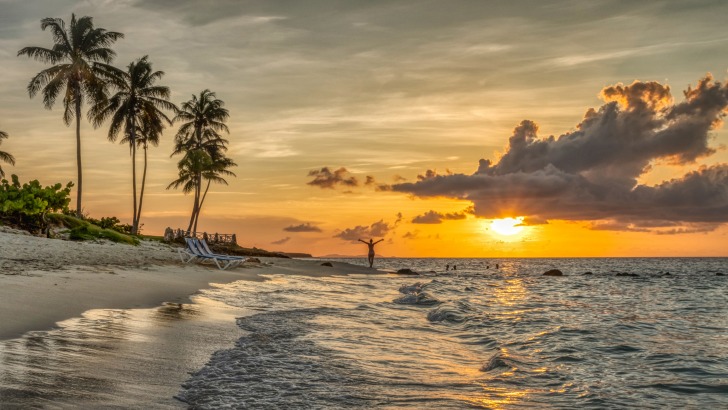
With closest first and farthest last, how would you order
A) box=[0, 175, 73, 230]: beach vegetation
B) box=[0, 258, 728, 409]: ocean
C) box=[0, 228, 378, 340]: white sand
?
box=[0, 258, 728, 409]: ocean → box=[0, 228, 378, 340]: white sand → box=[0, 175, 73, 230]: beach vegetation

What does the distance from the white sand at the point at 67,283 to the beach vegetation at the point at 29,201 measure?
23.0 ft

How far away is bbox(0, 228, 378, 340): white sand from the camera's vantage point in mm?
9377

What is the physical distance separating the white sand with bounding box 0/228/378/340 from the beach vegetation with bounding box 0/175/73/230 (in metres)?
7.02

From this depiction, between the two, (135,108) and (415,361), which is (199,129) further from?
(415,361)

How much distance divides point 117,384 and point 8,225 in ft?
96.4

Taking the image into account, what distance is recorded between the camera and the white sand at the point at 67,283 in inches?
369

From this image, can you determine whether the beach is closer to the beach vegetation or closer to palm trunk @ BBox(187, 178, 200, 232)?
the beach vegetation

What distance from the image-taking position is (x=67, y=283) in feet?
44.5

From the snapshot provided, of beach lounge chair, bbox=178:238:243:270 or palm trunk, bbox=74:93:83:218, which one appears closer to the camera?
beach lounge chair, bbox=178:238:243:270

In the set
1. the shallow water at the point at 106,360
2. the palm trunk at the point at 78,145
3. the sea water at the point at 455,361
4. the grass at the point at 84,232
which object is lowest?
the sea water at the point at 455,361

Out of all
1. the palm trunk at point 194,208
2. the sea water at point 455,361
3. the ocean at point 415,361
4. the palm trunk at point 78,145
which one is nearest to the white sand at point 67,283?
the ocean at point 415,361

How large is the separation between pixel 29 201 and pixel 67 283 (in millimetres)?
20201

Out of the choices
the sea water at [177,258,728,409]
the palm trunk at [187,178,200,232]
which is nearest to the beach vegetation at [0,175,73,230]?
the sea water at [177,258,728,409]

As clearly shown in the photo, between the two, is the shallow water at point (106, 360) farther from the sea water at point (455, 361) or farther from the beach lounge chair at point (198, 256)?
the beach lounge chair at point (198, 256)
